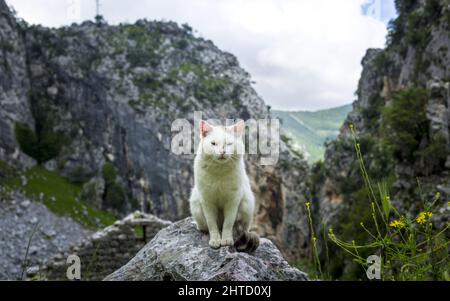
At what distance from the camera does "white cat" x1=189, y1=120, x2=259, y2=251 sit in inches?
204

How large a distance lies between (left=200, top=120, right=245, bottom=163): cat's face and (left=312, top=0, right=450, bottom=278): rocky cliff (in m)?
3.02

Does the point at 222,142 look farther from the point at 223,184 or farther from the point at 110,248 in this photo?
the point at 110,248

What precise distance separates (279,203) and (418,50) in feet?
116

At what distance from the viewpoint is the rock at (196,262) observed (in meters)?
4.84

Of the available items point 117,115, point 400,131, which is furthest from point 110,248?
point 117,115

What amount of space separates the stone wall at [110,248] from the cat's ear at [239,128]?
37.6 ft

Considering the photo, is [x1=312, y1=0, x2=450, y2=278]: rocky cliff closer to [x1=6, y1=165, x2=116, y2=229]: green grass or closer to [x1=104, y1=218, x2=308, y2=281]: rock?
[x1=104, y1=218, x2=308, y2=281]: rock

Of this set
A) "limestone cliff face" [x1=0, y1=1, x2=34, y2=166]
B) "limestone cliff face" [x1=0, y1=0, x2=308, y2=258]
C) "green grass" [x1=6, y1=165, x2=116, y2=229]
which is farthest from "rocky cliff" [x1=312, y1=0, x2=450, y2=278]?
"limestone cliff face" [x1=0, y1=1, x2=34, y2=166]

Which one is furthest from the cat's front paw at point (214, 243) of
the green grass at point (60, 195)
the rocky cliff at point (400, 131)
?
the green grass at point (60, 195)

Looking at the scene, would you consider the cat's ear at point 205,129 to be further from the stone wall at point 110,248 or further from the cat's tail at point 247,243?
the stone wall at point 110,248

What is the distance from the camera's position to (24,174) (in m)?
72.8

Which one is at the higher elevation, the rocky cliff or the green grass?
the rocky cliff

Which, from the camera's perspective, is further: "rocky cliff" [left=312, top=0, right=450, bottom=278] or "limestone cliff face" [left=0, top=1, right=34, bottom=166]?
Result: "limestone cliff face" [left=0, top=1, right=34, bottom=166]
